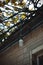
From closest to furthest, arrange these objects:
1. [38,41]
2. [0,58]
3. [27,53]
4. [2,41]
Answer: [38,41]
[27,53]
[2,41]
[0,58]

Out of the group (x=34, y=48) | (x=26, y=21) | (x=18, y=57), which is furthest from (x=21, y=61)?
(x=26, y=21)

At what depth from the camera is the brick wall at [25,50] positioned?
10.9 meters

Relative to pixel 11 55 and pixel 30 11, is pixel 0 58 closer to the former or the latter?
pixel 11 55

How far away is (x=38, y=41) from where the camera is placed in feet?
35.3

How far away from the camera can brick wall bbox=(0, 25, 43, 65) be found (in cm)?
1088

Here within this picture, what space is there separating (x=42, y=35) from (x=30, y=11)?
3.67 ft

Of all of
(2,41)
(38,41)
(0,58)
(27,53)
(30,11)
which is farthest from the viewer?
(0,58)

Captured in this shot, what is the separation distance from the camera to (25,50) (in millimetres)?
11625

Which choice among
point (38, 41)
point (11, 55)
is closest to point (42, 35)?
point (38, 41)

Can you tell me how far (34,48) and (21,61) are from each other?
109cm

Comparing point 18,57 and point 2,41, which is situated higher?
point 2,41

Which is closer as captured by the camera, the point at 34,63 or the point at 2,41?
the point at 34,63

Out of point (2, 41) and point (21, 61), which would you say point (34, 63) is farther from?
point (2, 41)

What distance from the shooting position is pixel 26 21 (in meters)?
10.5
